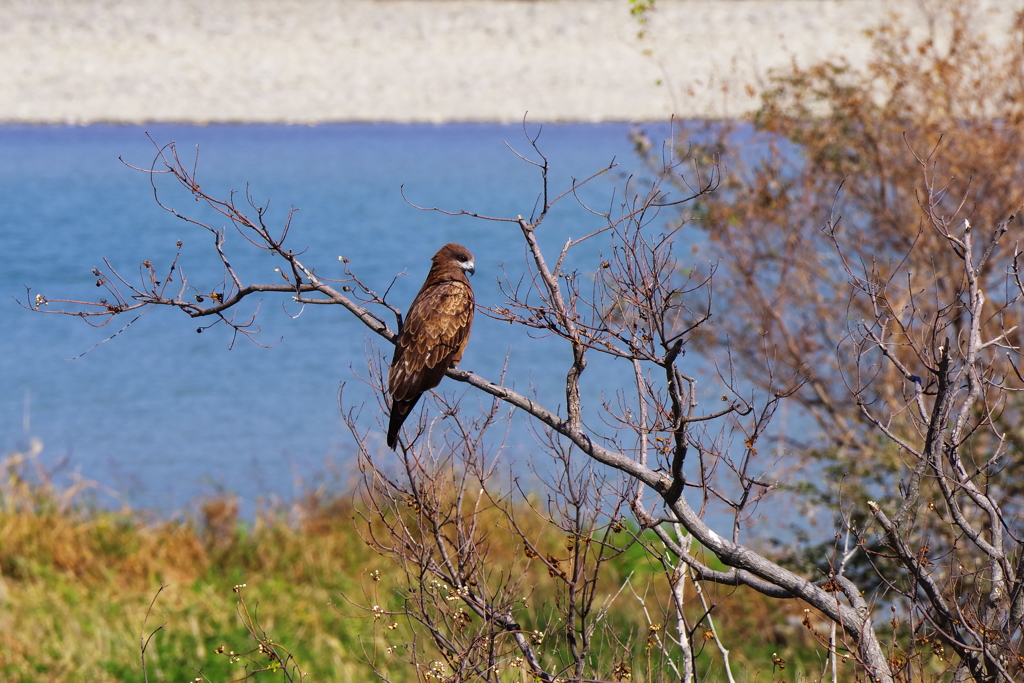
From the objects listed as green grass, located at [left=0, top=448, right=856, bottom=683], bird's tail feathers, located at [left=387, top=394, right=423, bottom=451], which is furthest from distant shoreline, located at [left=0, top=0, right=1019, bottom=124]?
bird's tail feathers, located at [left=387, top=394, right=423, bottom=451]

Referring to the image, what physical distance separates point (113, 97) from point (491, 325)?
30134 millimetres

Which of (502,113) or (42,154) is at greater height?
(502,113)

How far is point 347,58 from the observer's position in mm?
42875

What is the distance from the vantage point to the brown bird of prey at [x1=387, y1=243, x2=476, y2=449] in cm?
455

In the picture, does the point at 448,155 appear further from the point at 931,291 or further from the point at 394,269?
the point at 931,291

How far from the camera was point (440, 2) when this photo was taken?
45219 millimetres

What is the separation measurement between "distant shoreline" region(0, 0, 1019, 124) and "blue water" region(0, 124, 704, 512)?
7.79 feet

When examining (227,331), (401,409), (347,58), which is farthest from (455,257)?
(347,58)

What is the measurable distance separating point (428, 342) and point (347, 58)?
40596 millimetres

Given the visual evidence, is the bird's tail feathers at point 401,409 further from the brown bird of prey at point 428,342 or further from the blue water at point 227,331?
the blue water at point 227,331

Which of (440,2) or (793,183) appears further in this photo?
(440,2)

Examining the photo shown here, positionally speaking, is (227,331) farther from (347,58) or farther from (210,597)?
(347,58)

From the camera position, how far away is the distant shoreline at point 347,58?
134ft

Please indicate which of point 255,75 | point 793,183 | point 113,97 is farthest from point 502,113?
point 793,183
